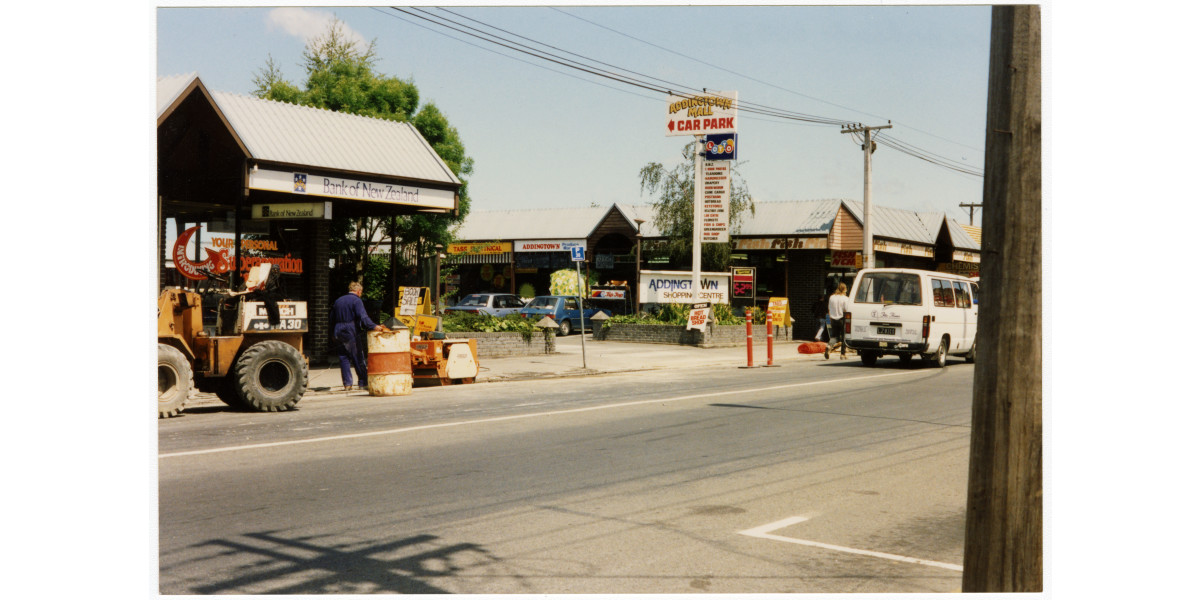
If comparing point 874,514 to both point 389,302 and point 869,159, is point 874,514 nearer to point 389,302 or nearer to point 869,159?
point 389,302

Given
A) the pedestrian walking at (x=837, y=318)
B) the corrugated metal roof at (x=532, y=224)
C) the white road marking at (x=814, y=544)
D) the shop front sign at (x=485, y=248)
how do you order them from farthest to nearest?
1. the shop front sign at (x=485, y=248)
2. the corrugated metal roof at (x=532, y=224)
3. the pedestrian walking at (x=837, y=318)
4. the white road marking at (x=814, y=544)

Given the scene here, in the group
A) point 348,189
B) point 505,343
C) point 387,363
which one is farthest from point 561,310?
point 387,363

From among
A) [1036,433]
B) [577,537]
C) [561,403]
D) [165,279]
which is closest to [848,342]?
[561,403]

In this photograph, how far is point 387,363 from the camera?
1420cm

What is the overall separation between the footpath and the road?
12.0 feet

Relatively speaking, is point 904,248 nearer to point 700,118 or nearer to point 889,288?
point 700,118

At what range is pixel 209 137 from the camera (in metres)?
16.1

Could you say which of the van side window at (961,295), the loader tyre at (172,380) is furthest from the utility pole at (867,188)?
the loader tyre at (172,380)

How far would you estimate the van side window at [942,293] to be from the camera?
19.5 m

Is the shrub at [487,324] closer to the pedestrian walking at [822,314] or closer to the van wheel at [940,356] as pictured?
the van wheel at [940,356]

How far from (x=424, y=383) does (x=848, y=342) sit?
9.02 meters

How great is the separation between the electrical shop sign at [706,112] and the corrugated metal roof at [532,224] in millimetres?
13141

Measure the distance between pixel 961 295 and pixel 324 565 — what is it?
1788 centimetres

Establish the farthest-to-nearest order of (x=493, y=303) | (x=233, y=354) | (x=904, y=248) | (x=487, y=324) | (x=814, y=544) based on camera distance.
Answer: (x=904, y=248)
(x=493, y=303)
(x=487, y=324)
(x=233, y=354)
(x=814, y=544)
